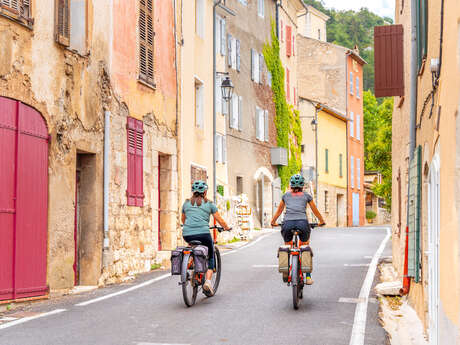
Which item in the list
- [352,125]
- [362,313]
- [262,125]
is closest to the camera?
[362,313]

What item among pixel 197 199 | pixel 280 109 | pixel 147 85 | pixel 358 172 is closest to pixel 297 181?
pixel 197 199

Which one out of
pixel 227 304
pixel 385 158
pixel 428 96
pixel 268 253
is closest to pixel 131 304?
pixel 227 304

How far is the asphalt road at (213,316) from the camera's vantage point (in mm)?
8000

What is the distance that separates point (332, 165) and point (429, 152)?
38347 mm

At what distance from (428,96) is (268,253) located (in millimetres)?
10149

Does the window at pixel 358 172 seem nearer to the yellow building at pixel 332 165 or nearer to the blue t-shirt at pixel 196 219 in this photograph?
the yellow building at pixel 332 165

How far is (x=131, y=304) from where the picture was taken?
10.6 m

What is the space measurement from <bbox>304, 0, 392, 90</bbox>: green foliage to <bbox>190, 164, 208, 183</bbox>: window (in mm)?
A: 47008

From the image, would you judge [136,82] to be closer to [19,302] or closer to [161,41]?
[161,41]

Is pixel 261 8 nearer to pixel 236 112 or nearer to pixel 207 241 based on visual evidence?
Result: pixel 236 112

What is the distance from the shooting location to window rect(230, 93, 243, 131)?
1172 inches

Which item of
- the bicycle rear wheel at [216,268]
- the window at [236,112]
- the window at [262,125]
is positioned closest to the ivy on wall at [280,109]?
the window at [262,125]

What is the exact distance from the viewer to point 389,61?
1475cm

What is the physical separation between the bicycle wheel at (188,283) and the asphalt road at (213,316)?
0.46 ft
